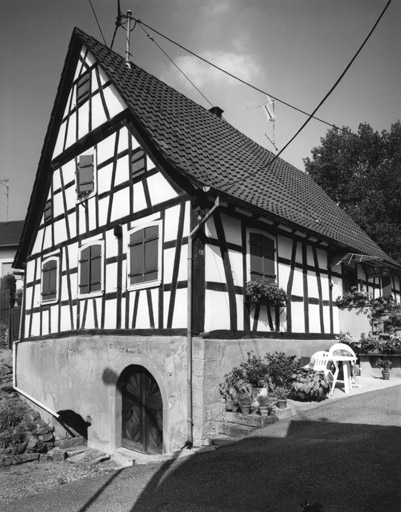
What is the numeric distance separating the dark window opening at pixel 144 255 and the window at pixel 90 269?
4.53 feet

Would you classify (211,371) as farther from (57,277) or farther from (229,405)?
(57,277)

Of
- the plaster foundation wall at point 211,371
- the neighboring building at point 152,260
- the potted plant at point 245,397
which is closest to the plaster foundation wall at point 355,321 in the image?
the neighboring building at point 152,260

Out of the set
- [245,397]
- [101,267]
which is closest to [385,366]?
[245,397]

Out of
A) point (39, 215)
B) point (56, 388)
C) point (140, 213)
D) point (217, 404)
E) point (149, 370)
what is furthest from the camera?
point (39, 215)

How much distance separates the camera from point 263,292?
30.2 ft

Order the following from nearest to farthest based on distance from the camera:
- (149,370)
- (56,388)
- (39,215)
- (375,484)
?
(375,484), (149,370), (56,388), (39,215)

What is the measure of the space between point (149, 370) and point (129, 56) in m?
9.20

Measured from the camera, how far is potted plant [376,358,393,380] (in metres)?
11.5

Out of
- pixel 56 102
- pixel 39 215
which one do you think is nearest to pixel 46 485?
pixel 39 215

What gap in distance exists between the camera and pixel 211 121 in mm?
13953

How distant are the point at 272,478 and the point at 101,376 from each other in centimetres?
592

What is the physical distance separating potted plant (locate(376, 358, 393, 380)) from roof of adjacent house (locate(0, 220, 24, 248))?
81.7 ft

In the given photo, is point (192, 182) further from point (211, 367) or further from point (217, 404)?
point (217, 404)

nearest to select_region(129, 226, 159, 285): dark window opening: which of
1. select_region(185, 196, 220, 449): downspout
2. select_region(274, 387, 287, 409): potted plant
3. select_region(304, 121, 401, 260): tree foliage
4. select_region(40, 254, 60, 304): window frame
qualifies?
select_region(185, 196, 220, 449): downspout
